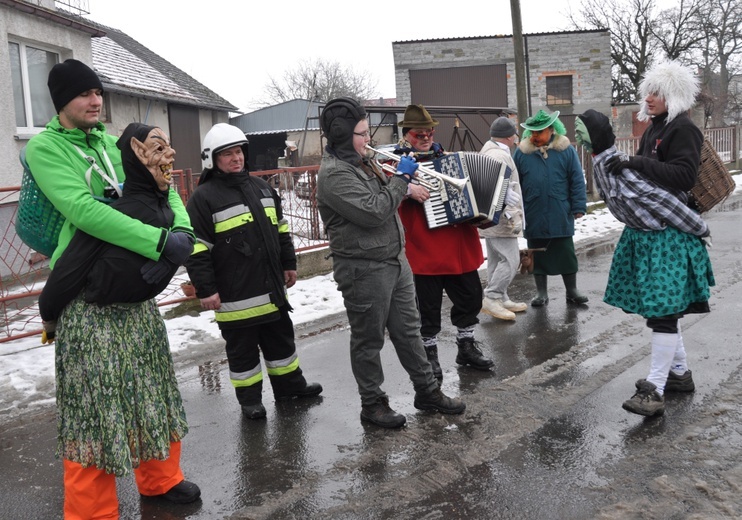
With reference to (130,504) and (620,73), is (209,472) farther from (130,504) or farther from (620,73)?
(620,73)

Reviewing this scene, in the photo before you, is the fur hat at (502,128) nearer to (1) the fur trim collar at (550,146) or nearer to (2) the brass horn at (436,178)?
(1) the fur trim collar at (550,146)

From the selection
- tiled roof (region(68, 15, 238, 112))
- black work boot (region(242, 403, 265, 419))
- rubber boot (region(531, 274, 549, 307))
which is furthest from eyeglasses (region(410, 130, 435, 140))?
tiled roof (region(68, 15, 238, 112))

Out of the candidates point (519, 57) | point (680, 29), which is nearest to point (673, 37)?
point (680, 29)

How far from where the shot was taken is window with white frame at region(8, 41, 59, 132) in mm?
11633

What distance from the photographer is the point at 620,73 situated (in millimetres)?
42438

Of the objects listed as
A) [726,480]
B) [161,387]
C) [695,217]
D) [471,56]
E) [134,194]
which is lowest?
[726,480]

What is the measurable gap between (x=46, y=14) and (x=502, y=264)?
899 cm

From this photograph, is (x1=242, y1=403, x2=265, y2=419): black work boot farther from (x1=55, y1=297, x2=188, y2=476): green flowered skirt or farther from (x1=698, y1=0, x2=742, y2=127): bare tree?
(x1=698, y1=0, x2=742, y2=127): bare tree

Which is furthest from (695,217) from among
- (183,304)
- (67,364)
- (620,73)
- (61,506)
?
(620,73)

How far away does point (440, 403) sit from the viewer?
14.8 ft

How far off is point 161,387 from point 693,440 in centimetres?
288

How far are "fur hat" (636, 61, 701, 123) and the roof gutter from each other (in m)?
9.85

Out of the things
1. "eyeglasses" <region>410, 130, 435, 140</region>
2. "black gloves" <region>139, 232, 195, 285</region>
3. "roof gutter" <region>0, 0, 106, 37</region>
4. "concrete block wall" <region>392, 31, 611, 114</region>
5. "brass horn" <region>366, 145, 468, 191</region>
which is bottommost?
"black gloves" <region>139, 232, 195, 285</region>

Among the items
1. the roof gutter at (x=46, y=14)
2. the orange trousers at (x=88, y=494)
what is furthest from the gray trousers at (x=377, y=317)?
the roof gutter at (x=46, y=14)
